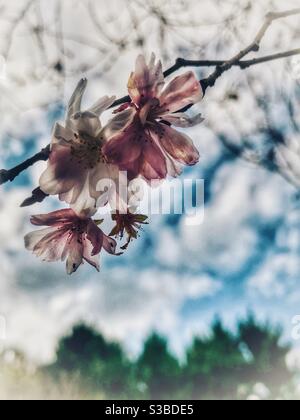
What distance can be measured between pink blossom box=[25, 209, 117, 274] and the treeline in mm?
14217

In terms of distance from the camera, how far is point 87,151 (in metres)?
0.73

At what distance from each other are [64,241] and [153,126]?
0.94 feet

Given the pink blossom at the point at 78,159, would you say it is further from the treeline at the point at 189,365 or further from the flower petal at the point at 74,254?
the treeline at the point at 189,365

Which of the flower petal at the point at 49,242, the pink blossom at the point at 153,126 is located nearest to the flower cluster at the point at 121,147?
the pink blossom at the point at 153,126

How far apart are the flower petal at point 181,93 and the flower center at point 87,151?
13cm

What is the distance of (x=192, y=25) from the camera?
6.82ft

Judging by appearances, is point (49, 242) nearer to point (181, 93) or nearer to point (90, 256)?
point (90, 256)

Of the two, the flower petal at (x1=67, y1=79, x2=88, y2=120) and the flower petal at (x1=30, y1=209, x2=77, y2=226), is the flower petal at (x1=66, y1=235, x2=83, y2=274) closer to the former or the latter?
the flower petal at (x1=30, y1=209, x2=77, y2=226)

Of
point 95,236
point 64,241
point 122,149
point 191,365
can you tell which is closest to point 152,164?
point 122,149

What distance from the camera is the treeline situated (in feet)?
48.3

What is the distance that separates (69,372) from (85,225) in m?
14.9

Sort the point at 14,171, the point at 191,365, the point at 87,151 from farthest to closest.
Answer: the point at 191,365
the point at 87,151
the point at 14,171

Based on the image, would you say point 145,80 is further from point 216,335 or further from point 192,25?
point 216,335
